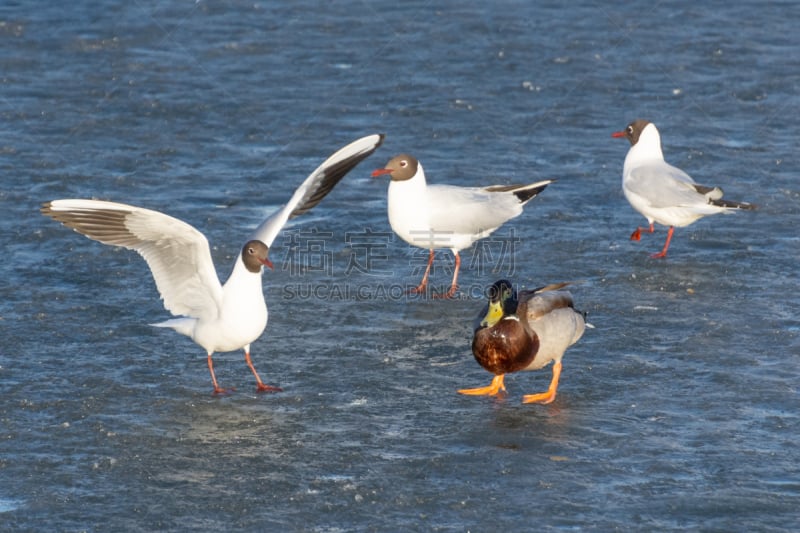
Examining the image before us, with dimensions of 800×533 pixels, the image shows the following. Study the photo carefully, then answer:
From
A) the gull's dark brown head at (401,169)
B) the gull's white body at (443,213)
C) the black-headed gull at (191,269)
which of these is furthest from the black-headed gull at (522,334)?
the gull's dark brown head at (401,169)

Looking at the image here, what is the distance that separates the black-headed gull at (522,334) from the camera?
817cm

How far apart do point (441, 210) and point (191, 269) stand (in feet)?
9.51

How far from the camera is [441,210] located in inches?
426

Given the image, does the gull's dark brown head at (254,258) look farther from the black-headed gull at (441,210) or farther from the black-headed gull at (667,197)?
the black-headed gull at (667,197)

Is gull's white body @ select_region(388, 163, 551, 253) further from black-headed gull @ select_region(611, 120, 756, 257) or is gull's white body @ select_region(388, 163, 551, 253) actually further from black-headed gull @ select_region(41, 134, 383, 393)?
black-headed gull @ select_region(41, 134, 383, 393)

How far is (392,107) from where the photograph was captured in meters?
14.9

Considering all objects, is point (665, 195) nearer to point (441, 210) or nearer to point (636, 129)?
point (636, 129)

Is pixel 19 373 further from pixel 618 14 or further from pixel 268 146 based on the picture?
pixel 618 14

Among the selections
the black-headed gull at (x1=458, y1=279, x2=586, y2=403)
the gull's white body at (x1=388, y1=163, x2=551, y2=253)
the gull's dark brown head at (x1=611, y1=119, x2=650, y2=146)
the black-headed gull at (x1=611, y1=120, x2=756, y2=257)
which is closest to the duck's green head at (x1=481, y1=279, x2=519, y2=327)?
the black-headed gull at (x1=458, y1=279, x2=586, y2=403)

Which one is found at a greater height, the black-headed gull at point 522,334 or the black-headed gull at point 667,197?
the black-headed gull at point 667,197

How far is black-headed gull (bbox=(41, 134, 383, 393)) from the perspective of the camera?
8.31 metres

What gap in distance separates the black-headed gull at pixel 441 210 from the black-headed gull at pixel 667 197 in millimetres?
992

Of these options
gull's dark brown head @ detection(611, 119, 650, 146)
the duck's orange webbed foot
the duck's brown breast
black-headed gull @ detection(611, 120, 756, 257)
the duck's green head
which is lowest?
the duck's orange webbed foot

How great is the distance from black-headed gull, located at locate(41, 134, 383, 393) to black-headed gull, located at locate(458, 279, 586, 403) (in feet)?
4.90
